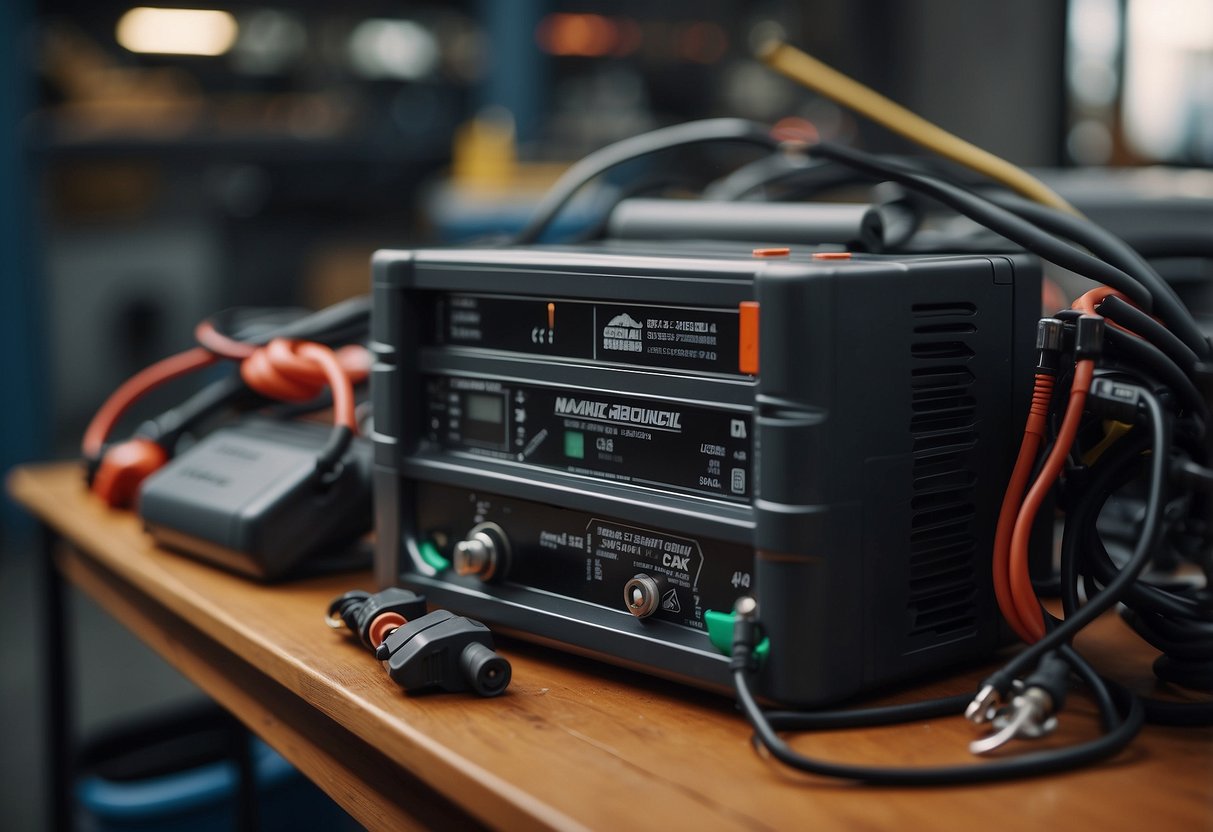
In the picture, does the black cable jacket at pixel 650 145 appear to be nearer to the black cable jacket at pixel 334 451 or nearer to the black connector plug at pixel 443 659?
the black cable jacket at pixel 334 451

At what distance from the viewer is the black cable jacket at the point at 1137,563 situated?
0.56 meters

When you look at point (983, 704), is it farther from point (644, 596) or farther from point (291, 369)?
point (291, 369)

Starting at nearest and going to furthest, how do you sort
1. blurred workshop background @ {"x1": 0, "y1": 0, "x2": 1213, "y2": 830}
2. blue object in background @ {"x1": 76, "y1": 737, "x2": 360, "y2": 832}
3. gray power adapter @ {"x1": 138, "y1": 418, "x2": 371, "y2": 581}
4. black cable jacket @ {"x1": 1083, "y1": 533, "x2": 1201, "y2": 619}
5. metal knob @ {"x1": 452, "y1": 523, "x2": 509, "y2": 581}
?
1. black cable jacket @ {"x1": 1083, "y1": 533, "x2": 1201, "y2": 619}
2. metal knob @ {"x1": 452, "y1": 523, "x2": 509, "y2": 581}
3. gray power adapter @ {"x1": 138, "y1": 418, "x2": 371, "y2": 581}
4. blue object in background @ {"x1": 76, "y1": 737, "x2": 360, "y2": 832}
5. blurred workshop background @ {"x1": 0, "y1": 0, "x2": 1213, "y2": 830}

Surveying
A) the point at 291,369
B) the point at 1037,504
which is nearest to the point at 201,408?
the point at 291,369

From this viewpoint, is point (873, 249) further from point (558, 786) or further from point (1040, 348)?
point (558, 786)

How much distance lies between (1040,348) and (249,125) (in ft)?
17.4

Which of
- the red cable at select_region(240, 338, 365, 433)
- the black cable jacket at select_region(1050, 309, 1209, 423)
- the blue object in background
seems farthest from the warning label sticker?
the blue object in background

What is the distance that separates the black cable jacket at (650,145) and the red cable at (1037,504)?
0.36 m

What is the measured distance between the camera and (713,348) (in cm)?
63

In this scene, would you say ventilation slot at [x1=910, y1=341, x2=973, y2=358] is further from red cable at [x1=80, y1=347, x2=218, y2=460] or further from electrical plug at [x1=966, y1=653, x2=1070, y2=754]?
red cable at [x1=80, y1=347, x2=218, y2=460]

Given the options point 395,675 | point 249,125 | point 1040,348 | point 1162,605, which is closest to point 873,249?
point 1040,348

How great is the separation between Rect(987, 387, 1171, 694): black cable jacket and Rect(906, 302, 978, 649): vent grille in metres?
0.08

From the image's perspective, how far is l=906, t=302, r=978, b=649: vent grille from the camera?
0.63 meters

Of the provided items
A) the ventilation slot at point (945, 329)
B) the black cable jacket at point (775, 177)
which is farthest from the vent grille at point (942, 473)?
the black cable jacket at point (775, 177)
